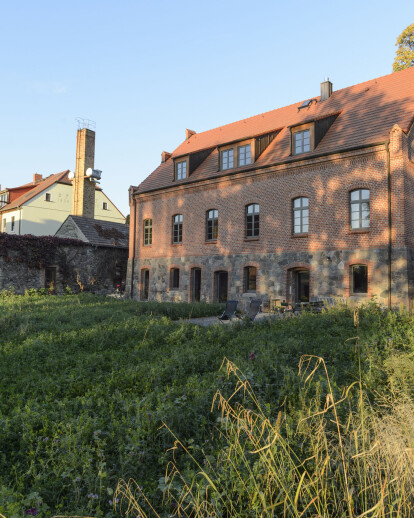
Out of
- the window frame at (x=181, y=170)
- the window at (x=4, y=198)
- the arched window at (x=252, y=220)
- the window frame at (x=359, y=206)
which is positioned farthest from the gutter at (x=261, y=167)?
the window at (x=4, y=198)

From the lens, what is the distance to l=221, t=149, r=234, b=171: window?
2159 cm

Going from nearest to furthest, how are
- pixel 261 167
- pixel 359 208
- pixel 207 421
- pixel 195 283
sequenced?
pixel 207 421, pixel 359 208, pixel 261 167, pixel 195 283

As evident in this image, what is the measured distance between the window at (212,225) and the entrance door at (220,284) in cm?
189

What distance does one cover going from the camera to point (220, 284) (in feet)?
70.4

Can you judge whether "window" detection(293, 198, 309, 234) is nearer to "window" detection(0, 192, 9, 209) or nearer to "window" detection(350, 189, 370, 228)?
"window" detection(350, 189, 370, 228)

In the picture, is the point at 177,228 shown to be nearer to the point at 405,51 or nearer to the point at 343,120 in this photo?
the point at 343,120

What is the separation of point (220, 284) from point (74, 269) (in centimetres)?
1033

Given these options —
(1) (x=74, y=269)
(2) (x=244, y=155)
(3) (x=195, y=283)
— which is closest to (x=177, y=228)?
(3) (x=195, y=283)

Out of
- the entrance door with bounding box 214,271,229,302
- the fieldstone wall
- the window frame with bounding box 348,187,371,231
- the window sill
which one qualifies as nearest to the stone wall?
the fieldstone wall

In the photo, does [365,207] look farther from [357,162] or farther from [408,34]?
[408,34]

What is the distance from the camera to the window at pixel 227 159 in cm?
2159

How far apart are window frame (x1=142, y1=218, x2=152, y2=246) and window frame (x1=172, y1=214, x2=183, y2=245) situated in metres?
2.13

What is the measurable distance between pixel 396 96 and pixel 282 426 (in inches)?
711

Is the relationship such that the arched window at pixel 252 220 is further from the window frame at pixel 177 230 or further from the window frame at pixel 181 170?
the window frame at pixel 181 170
